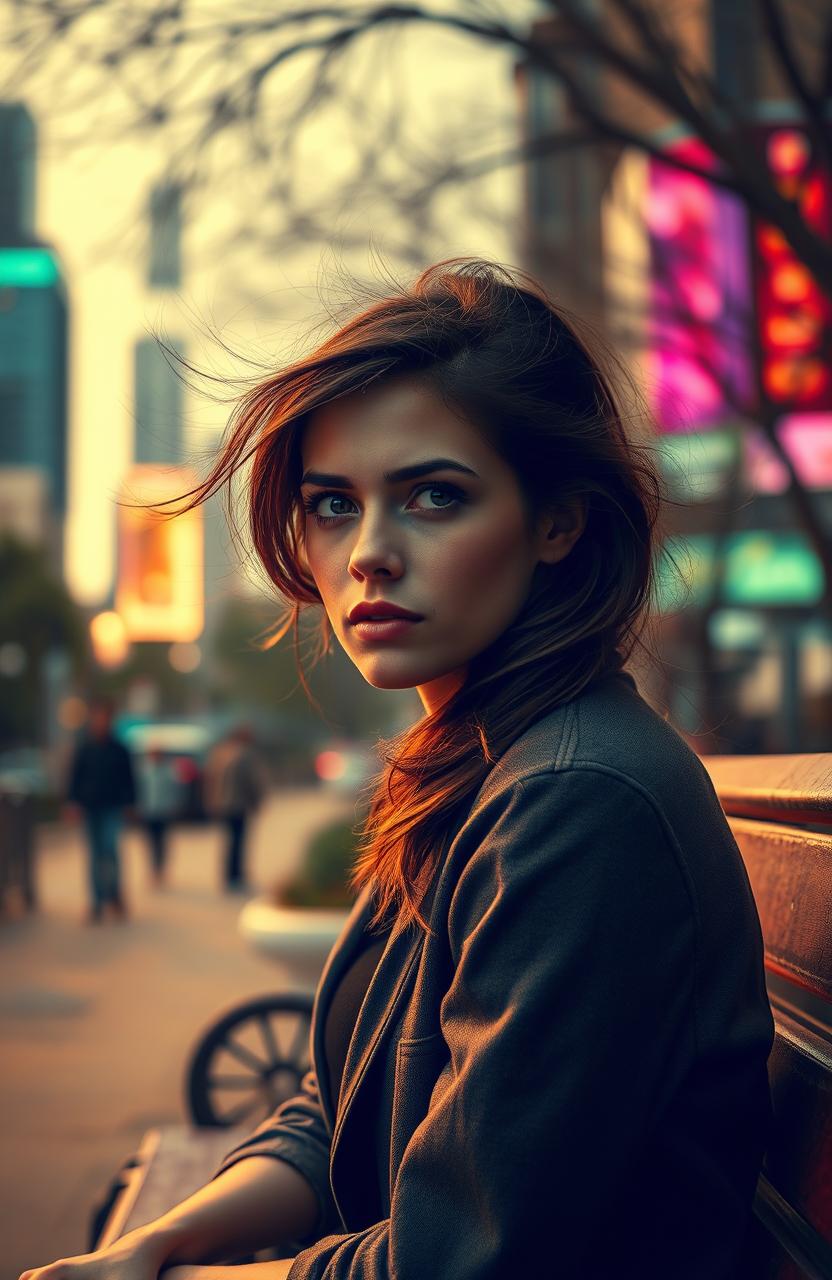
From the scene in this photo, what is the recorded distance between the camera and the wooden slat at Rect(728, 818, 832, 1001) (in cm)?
164

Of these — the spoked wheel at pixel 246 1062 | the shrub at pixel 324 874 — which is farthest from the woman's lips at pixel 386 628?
the shrub at pixel 324 874

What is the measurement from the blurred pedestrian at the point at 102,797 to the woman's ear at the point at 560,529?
36.6 feet

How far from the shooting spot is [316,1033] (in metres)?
1.83

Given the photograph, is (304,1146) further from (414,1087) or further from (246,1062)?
(246,1062)

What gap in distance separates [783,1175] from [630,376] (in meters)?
1.20

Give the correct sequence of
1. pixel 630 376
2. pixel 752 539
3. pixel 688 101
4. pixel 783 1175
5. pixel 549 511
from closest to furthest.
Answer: pixel 783 1175, pixel 549 511, pixel 630 376, pixel 688 101, pixel 752 539

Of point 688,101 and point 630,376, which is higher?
point 688,101

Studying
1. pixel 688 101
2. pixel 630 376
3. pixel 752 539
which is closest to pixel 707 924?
pixel 630 376

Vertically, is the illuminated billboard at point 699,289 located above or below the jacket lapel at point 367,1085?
above

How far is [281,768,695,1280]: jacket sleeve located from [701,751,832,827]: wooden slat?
0.35 m

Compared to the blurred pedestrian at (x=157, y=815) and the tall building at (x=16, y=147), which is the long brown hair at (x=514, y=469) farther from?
the blurred pedestrian at (x=157, y=815)

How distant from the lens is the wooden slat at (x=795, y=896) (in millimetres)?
1636

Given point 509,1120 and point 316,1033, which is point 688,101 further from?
point 509,1120


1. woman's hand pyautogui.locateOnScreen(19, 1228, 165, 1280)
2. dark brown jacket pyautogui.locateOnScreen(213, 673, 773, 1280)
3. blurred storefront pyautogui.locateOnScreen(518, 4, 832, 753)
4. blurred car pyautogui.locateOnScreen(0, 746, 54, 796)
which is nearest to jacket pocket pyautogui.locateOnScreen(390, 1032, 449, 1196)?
dark brown jacket pyautogui.locateOnScreen(213, 673, 773, 1280)
